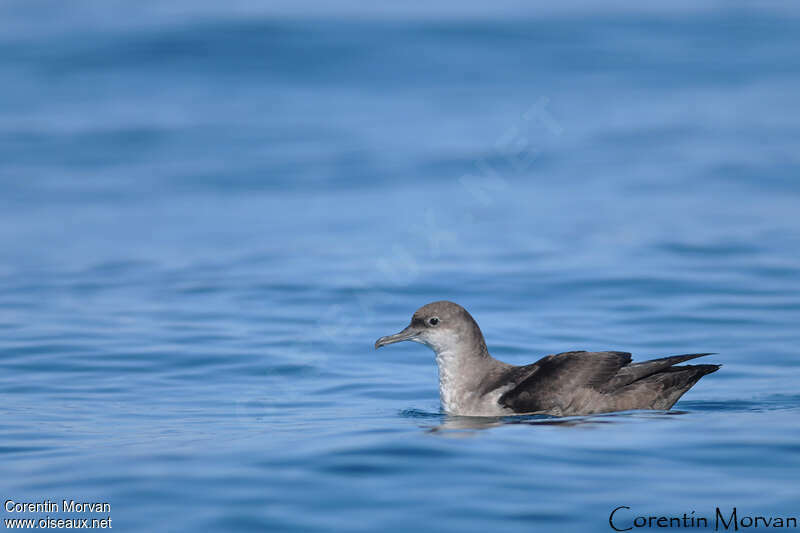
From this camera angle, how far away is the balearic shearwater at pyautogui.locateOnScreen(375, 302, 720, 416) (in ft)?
33.9

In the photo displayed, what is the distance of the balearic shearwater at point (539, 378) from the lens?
33.9 feet

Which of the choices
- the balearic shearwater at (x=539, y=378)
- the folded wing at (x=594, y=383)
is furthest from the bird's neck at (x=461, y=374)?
the folded wing at (x=594, y=383)

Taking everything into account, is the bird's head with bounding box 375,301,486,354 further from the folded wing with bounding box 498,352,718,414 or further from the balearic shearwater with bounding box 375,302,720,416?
the folded wing with bounding box 498,352,718,414

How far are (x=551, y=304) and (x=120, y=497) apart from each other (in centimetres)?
899

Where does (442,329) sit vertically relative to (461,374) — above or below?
above

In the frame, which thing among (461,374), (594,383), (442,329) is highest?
(442,329)

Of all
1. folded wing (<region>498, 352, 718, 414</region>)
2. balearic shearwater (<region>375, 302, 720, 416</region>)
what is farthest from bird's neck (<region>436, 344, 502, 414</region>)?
folded wing (<region>498, 352, 718, 414</region>)

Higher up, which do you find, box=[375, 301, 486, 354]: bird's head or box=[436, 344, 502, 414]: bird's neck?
box=[375, 301, 486, 354]: bird's head

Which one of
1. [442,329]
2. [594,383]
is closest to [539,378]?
[594,383]

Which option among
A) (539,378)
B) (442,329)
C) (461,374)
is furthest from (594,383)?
(442,329)

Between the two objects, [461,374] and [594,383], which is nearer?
[594,383]

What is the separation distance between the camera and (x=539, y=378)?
1038 cm

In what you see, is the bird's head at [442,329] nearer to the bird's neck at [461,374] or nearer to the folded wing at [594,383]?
the bird's neck at [461,374]

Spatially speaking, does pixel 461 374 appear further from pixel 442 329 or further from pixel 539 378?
pixel 539 378
